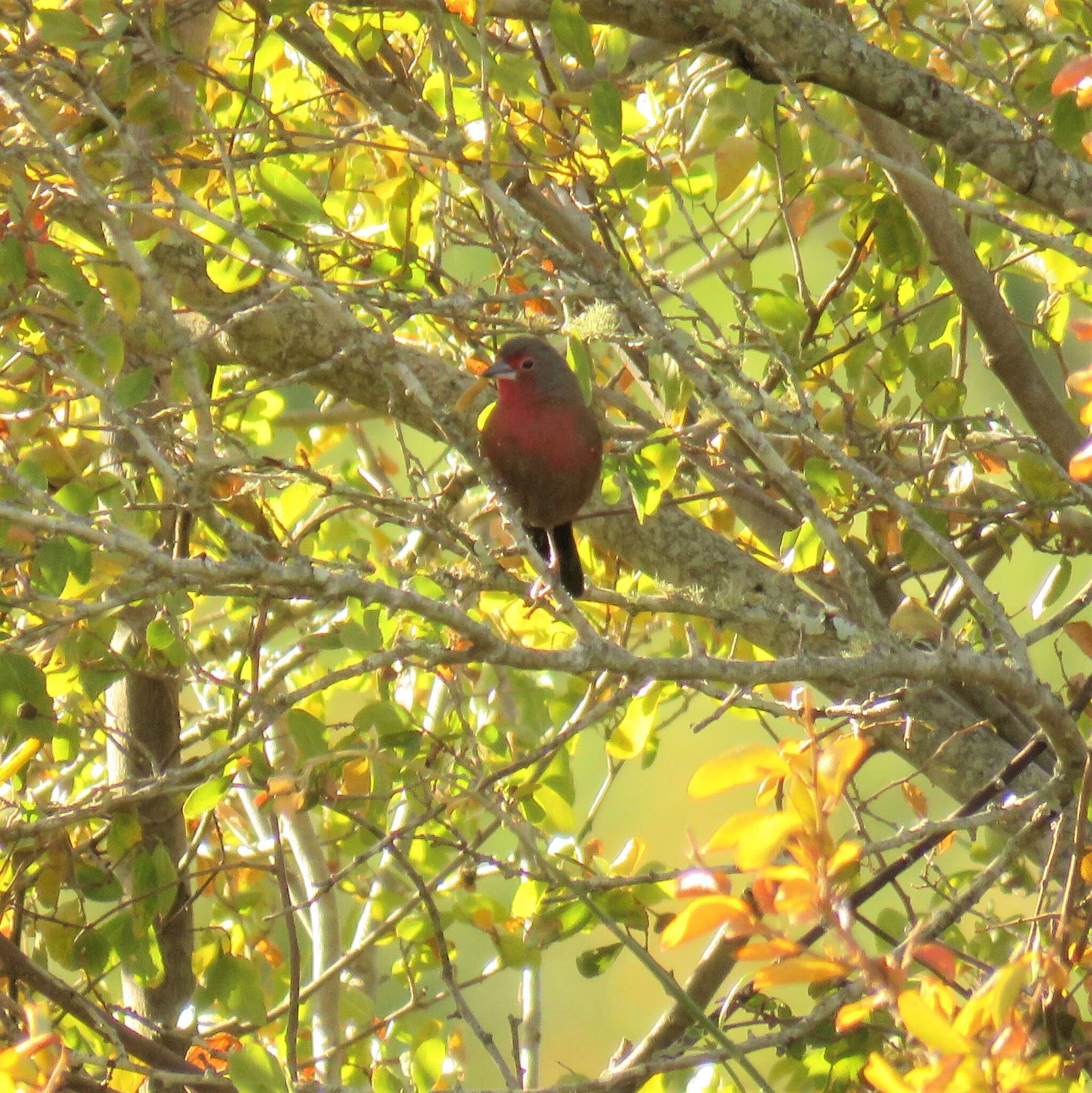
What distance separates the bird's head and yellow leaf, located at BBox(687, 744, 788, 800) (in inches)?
122

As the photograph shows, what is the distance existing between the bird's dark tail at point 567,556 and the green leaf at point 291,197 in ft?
5.92

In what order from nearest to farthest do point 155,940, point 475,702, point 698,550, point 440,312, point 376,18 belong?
point 440,312 → point 155,940 → point 376,18 → point 698,550 → point 475,702

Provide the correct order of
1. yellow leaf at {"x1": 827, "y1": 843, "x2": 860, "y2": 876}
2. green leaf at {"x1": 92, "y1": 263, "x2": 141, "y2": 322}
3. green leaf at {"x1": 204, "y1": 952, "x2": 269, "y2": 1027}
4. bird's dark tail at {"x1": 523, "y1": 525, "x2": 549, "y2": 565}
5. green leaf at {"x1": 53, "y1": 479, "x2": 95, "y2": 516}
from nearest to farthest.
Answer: yellow leaf at {"x1": 827, "y1": 843, "x2": 860, "y2": 876} < green leaf at {"x1": 92, "y1": 263, "x2": 141, "y2": 322} < green leaf at {"x1": 53, "y1": 479, "x2": 95, "y2": 516} < green leaf at {"x1": 204, "y1": 952, "x2": 269, "y2": 1027} < bird's dark tail at {"x1": 523, "y1": 525, "x2": 549, "y2": 565}

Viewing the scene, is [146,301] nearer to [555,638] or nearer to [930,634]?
[555,638]

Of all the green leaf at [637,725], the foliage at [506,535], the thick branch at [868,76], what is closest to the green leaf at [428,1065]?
the foliage at [506,535]

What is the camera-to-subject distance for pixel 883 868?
3.08m

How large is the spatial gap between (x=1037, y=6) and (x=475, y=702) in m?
3.04

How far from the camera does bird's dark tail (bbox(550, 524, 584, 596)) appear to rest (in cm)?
457

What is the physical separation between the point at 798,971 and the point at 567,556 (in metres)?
3.31

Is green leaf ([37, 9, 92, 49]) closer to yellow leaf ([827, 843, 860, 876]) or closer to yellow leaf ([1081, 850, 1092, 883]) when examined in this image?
yellow leaf ([827, 843, 860, 876])

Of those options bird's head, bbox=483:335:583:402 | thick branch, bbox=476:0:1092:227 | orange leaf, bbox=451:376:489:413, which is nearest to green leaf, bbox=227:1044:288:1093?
orange leaf, bbox=451:376:489:413

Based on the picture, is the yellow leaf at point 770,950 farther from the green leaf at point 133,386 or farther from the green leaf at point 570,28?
the green leaf at point 570,28

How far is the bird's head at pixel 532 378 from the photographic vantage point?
176 inches

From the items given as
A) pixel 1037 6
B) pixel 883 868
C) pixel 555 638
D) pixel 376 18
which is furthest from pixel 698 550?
pixel 1037 6
